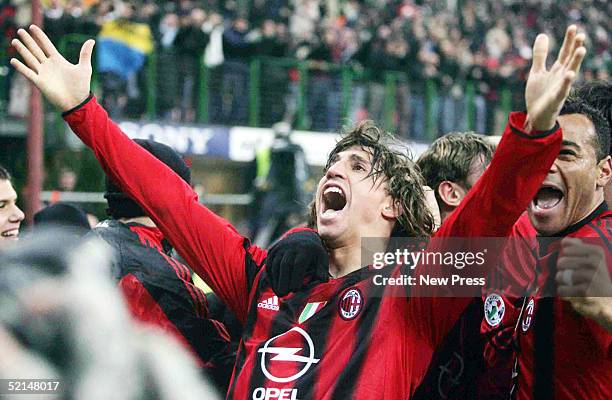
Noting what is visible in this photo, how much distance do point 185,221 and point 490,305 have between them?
0.95m

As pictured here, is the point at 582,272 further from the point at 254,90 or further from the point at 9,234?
the point at 254,90

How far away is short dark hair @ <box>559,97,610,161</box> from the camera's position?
264cm

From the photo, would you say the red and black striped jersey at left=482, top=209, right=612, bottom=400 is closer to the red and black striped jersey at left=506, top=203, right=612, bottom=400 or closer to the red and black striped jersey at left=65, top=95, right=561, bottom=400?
the red and black striped jersey at left=506, top=203, right=612, bottom=400

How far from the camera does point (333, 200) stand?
2.90m

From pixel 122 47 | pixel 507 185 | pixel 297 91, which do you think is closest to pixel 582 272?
pixel 507 185

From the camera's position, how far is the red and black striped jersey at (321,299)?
2.22 metres

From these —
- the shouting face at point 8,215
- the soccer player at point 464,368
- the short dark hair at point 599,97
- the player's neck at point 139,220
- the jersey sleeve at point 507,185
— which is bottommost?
the soccer player at point 464,368

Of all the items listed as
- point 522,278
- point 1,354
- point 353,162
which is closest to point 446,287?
point 522,278

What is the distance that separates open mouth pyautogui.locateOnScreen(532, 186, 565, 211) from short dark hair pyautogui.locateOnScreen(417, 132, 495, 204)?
0.87 metres

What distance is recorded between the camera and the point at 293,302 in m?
2.67

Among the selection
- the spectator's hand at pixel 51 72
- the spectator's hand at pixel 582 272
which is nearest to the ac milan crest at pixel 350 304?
the spectator's hand at pixel 582 272
